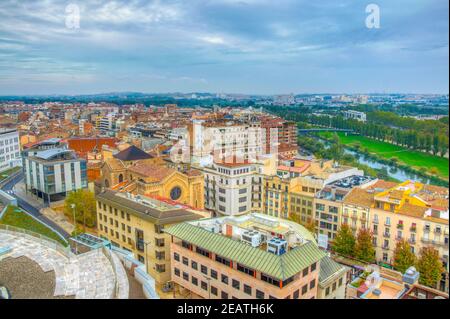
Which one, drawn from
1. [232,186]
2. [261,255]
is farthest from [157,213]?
[232,186]

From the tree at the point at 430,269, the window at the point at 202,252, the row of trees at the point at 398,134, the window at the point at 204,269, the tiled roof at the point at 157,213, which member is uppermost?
the row of trees at the point at 398,134

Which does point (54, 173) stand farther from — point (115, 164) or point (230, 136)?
point (230, 136)

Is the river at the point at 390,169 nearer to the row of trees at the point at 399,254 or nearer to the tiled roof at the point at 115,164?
the row of trees at the point at 399,254

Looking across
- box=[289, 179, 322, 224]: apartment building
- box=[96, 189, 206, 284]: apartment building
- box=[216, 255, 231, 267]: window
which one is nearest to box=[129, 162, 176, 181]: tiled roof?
box=[96, 189, 206, 284]: apartment building

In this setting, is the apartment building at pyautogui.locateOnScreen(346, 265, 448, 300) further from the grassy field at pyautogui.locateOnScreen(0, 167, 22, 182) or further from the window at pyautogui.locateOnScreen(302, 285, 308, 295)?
the grassy field at pyautogui.locateOnScreen(0, 167, 22, 182)

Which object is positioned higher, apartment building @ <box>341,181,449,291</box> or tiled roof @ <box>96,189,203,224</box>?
tiled roof @ <box>96,189,203,224</box>

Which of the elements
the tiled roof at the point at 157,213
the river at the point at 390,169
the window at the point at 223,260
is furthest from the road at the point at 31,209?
the river at the point at 390,169

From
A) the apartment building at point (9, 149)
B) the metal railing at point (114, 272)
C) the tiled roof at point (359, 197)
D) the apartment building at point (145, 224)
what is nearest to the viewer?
the metal railing at point (114, 272)
